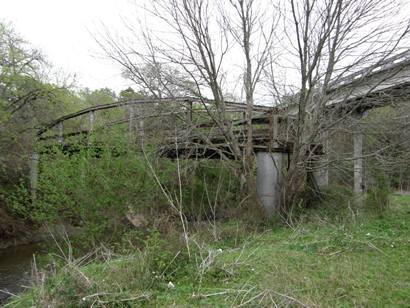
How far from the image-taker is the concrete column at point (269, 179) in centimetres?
1019

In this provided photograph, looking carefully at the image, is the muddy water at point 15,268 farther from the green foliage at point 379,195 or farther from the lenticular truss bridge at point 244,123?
the green foliage at point 379,195

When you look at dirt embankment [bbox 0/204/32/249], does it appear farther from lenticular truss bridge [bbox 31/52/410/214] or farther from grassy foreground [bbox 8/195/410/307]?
grassy foreground [bbox 8/195/410/307]

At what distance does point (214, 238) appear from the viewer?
25.6 ft

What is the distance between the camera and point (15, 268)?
11.2 metres

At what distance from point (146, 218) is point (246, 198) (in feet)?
9.44

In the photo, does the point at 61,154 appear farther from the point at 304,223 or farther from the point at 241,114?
the point at 304,223

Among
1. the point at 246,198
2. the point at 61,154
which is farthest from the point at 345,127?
the point at 61,154

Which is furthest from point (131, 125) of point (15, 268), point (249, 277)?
point (249, 277)

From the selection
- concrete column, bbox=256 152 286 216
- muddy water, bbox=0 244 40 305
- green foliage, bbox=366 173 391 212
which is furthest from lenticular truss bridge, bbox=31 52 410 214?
muddy water, bbox=0 244 40 305

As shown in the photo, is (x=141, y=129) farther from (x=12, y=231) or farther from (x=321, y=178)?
(x=12, y=231)

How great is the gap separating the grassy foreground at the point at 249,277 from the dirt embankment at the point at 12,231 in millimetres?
10444

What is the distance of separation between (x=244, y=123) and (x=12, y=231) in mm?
11097

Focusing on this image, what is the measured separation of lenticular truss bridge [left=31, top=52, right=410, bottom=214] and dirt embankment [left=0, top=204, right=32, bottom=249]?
5.96 metres

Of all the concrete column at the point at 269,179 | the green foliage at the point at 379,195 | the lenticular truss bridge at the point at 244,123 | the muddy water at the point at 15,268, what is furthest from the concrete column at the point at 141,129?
the green foliage at the point at 379,195
